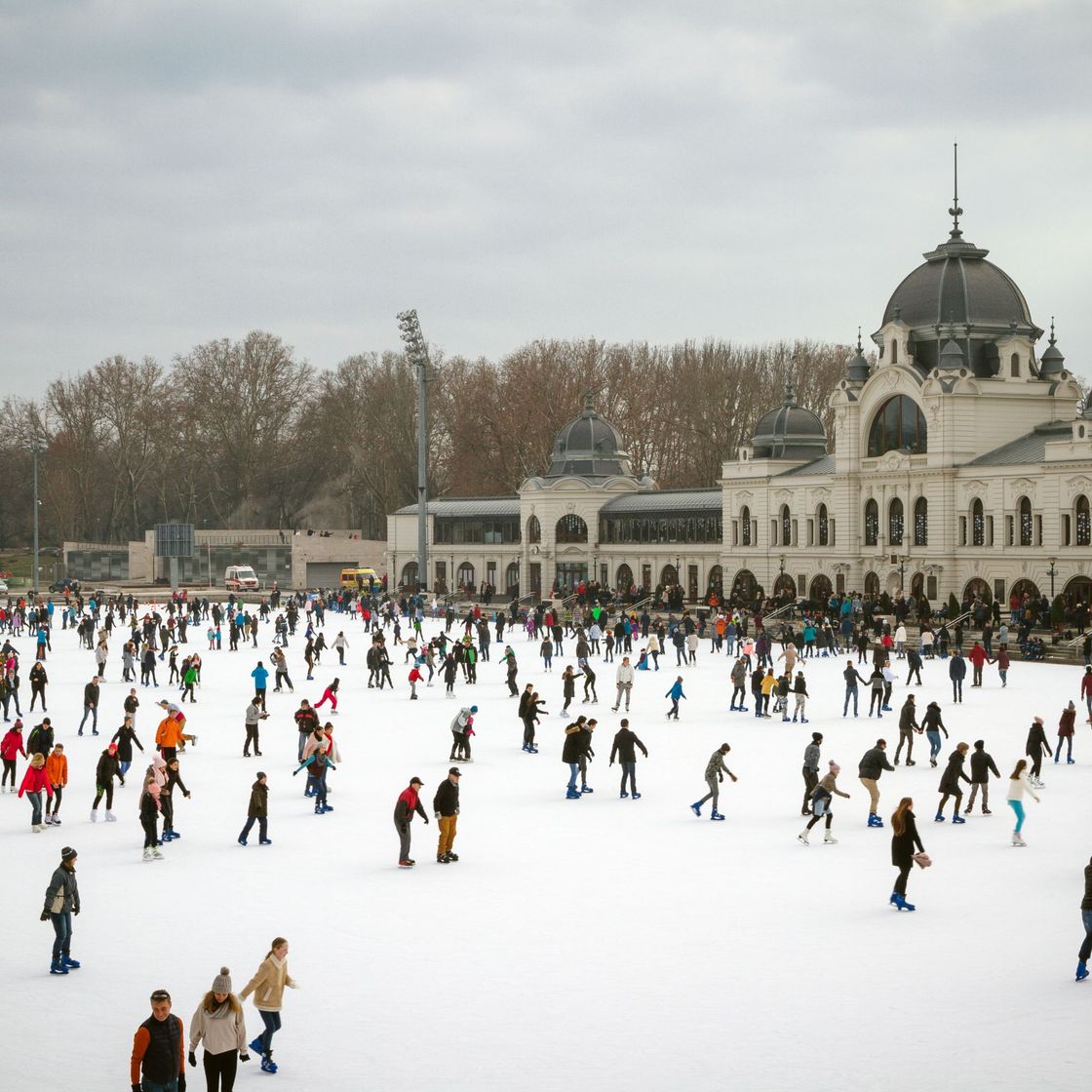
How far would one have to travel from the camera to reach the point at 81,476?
112250 millimetres

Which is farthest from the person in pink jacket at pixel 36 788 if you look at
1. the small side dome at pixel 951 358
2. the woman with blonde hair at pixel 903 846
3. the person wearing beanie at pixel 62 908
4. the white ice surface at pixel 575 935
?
the small side dome at pixel 951 358

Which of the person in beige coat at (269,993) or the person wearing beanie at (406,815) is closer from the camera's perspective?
the person in beige coat at (269,993)

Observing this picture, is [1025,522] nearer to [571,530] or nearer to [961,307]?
[961,307]

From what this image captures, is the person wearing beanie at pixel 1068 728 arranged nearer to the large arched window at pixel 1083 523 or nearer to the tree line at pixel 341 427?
the large arched window at pixel 1083 523

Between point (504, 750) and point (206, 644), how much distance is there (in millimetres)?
27047

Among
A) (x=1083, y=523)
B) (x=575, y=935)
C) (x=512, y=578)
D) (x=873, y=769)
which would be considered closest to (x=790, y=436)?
(x=512, y=578)

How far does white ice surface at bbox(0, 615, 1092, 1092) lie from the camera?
1143cm

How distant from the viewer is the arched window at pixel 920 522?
193ft

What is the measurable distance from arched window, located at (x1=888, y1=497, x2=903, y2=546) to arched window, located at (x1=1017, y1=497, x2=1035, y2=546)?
632 cm

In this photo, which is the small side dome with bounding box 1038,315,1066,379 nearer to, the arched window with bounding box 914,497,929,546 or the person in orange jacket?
the arched window with bounding box 914,497,929,546

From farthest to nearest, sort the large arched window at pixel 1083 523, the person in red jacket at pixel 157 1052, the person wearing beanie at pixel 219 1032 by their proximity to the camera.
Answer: the large arched window at pixel 1083 523, the person wearing beanie at pixel 219 1032, the person in red jacket at pixel 157 1052

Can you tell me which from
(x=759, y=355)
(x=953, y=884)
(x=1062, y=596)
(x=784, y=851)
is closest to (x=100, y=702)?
(x=784, y=851)

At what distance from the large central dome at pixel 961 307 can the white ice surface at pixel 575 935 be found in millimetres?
38888

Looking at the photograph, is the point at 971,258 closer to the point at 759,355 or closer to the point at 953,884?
the point at 759,355
